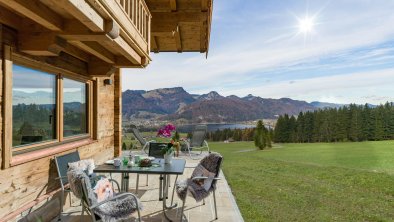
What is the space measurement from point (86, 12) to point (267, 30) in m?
11.0

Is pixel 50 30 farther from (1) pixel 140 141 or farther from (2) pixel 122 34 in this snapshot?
(1) pixel 140 141

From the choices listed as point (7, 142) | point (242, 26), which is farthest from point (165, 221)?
point (242, 26)

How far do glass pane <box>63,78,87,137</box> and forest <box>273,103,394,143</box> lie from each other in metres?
36.0

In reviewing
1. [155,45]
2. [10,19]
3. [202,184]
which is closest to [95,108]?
[155,45]

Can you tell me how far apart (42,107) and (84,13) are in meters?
2.22

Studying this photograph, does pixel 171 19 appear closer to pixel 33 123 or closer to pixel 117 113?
pixel 117 113

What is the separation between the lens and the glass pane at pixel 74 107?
4953 mm

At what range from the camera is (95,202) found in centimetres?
309

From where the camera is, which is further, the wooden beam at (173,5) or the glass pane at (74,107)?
the wooden beam at (173,5)

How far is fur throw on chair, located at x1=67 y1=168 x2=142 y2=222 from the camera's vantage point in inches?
120

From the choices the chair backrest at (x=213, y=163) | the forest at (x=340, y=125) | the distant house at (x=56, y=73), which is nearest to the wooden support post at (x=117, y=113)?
the distant house at (x=56, y=73)

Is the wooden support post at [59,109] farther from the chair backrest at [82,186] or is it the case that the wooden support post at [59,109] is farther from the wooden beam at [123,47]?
the chair backrest at [82,186]

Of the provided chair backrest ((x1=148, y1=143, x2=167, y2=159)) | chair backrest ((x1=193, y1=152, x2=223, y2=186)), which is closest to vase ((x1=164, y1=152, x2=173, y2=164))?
chair backrest ((x1=193, y1=152, x2=223, y2=186))

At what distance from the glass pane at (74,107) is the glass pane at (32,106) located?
0.47 m
